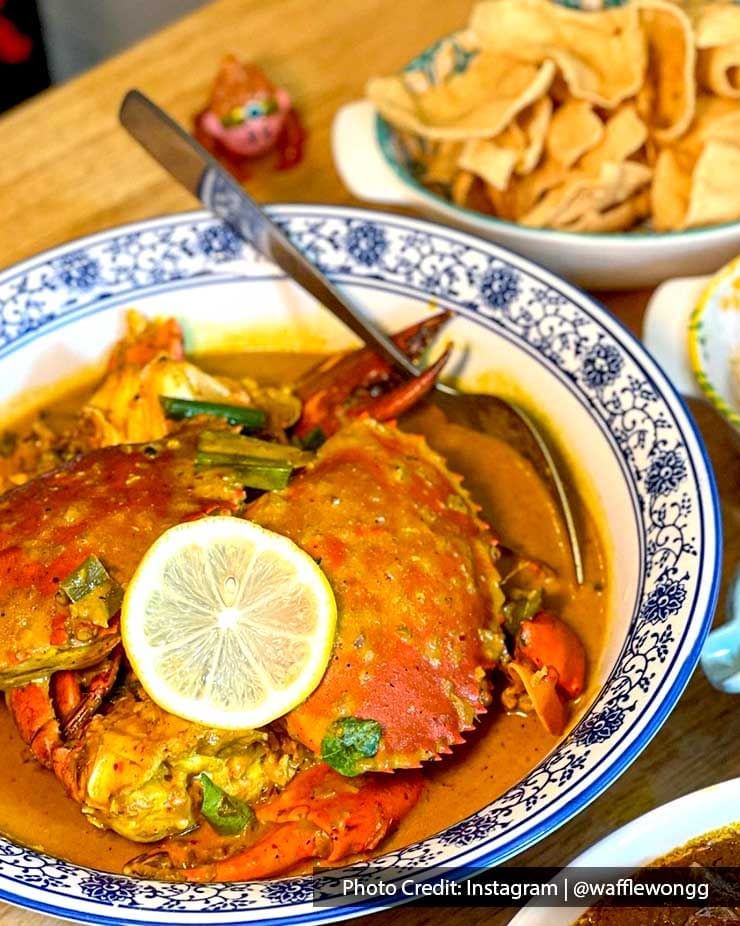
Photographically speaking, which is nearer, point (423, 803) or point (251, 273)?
point (423, 803)

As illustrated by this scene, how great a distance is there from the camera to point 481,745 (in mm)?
1573

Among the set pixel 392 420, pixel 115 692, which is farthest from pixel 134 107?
pixel 115 692

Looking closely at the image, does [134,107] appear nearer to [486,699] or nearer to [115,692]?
[115,692]

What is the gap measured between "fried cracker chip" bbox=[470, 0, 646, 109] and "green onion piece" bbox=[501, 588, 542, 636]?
3.62ft

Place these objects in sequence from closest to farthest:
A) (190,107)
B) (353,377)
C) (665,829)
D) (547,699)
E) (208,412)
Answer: (665,829) < (547,699) < (208,412) < (353,377) < (190,107)

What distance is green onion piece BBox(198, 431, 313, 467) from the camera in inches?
68.0

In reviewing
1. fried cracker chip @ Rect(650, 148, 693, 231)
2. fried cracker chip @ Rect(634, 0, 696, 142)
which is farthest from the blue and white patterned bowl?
fried cracker chip @ Rect(634, 0, 696, 142)

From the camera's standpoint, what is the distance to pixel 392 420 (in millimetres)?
1913

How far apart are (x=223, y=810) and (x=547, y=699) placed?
1.52 feet

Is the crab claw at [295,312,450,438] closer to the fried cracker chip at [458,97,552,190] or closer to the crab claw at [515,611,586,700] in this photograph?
the fried cracker chip at [458,97,552,190]

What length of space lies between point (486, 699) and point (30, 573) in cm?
67

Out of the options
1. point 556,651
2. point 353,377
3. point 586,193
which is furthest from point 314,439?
point 586,193

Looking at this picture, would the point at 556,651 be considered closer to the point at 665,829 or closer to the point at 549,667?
the point at 549,667

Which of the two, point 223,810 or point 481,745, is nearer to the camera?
point 223,810
